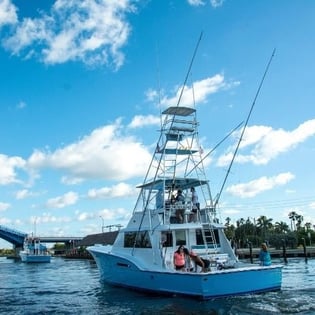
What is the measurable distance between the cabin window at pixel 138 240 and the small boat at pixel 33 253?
4511cm

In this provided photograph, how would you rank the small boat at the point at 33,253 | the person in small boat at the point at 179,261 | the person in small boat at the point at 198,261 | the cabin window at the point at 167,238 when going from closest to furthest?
the person in small boat at the point at 198,261
the person in small boat at the point at 179,261
the cabin window at the point at 167,238
the small boat at the point at 33,253

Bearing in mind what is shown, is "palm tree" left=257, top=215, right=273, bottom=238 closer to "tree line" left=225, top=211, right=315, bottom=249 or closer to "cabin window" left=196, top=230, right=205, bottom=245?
"tree line" left=225, top=211, right=315, bottom=249

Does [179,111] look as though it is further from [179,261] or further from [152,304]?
[152,304]

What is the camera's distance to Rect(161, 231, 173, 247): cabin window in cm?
1775

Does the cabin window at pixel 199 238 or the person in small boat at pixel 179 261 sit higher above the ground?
the cabin window at pixel 199 238

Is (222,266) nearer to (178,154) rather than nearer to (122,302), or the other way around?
(122,302)

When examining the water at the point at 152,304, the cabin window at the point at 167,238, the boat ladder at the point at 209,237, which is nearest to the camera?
the water at the point at 152,304

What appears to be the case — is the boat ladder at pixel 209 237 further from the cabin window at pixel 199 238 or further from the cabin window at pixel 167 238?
the cabin window at pixel 167 238

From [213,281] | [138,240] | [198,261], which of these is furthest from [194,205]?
[213,281]

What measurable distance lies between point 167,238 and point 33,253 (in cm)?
5512

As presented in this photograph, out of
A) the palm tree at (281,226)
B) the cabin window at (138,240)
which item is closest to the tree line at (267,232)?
the palm tree at (281,226)

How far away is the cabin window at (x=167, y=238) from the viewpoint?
17.8 meters

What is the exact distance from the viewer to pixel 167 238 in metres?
17.9

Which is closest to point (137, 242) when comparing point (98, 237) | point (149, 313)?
point (149, 313)
